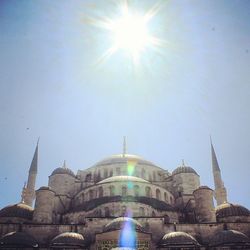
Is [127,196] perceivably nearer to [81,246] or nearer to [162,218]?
[162,218]

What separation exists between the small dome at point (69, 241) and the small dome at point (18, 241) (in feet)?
4.41

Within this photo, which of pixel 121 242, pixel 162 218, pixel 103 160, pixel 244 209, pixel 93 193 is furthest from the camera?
pixel 103 160

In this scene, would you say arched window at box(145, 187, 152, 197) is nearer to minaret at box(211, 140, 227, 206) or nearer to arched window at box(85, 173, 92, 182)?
Answer: arched window at box(85, 173, 92, 182)

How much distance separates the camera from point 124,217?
723 inches

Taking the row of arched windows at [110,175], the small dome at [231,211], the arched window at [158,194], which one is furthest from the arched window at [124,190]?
the small dome at [231,211]

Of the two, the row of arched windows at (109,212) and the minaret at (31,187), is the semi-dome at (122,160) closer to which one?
the minaret at (31,187)

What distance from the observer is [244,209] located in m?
22.0

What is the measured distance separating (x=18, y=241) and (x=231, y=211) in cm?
1357

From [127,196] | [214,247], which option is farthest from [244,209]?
[127,196]

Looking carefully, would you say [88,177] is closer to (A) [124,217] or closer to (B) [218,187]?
(A) [124,217]

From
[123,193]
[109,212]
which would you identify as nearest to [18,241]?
[109,212]

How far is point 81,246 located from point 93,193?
6.52 m

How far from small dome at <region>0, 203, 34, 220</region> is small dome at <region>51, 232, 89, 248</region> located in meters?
4.76

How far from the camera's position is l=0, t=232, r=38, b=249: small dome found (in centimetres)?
1720
